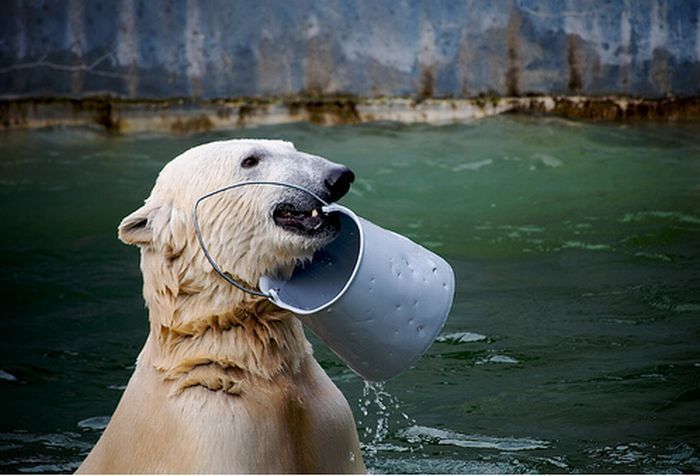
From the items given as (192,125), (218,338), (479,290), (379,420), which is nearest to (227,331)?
(218,338)

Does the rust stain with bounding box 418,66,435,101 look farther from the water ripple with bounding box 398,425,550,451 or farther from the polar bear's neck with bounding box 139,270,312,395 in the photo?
the polar bear's neck with bounding box 139,270,312,395

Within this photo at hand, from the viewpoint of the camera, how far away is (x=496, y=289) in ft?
22.9

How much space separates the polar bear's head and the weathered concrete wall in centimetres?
685

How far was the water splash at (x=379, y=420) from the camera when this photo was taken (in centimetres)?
521

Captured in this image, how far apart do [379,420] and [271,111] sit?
5531 mm

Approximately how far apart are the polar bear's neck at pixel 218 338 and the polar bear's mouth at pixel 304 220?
0.23 meters

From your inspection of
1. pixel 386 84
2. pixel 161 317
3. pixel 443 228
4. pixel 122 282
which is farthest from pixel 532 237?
pixel 161 317

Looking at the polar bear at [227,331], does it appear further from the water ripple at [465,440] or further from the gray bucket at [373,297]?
the water ripple at [465,440]

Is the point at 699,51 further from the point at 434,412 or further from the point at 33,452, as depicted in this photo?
the point at 33,452

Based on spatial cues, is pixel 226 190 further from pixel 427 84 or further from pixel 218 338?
pixel 427 84

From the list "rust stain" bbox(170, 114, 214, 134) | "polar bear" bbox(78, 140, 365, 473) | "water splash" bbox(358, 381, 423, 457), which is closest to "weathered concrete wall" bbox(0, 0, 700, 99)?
"rust stain" bbox(170, 114, 214, 134)

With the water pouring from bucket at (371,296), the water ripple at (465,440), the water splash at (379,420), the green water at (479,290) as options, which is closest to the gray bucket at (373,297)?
the water pouring from bucket at (371,296)

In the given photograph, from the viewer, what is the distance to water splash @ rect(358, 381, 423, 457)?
5207 millimetres

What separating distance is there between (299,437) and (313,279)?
0.45 m
